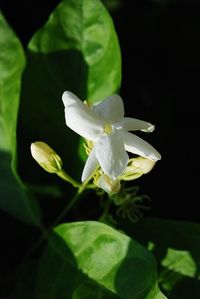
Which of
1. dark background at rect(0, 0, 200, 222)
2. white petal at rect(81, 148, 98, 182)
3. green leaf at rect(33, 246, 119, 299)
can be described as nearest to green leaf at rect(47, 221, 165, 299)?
green leaf at rect(33, 246, 119, 299)

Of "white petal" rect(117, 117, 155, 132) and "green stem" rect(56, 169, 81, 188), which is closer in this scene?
"white petal" rect(117, 117, 155, 132)

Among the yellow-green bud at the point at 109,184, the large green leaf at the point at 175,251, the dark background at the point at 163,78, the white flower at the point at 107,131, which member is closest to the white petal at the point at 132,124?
the white flower at the point at 107,131

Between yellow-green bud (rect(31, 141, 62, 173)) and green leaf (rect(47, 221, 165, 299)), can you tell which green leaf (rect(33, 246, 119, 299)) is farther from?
yellow-green bud (rect(31, 141, 62, 173))

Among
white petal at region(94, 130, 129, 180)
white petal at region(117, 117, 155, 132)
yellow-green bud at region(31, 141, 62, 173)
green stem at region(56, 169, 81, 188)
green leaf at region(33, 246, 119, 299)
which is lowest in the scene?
green leaf at region(33, 246, 119, 299)

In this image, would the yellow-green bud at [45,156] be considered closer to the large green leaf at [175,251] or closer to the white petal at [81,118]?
the white petal at [81,118]

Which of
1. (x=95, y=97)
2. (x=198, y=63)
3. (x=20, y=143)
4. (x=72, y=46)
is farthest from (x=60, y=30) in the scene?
(x=198, y=63)

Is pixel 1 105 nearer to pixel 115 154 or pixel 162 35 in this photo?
pixel 115 154
